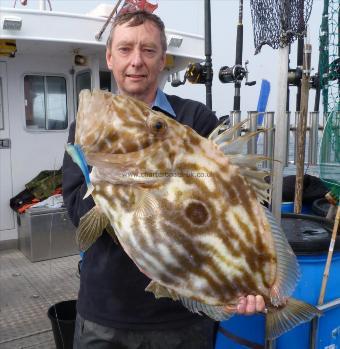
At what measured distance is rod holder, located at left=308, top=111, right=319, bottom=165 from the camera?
3.93m

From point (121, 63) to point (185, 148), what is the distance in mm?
671

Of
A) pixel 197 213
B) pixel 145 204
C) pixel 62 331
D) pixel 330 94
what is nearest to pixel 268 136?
pixel 330 94

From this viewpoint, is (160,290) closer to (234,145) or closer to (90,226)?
(90,226)

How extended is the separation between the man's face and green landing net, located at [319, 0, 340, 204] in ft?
6.53

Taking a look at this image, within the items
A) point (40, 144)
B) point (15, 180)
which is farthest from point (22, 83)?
point (15, 180)

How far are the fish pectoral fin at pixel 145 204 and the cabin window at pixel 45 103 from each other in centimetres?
543

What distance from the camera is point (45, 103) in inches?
260

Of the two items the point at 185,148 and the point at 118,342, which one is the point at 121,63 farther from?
the point at 118,342

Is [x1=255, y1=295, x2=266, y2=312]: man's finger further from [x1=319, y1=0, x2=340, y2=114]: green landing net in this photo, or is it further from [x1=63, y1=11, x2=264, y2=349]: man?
[x1=319, y1=0, x2=340, y2=114]: green landing net

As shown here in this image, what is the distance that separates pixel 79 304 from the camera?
2182 mm

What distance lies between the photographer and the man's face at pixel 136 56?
6.44 ft

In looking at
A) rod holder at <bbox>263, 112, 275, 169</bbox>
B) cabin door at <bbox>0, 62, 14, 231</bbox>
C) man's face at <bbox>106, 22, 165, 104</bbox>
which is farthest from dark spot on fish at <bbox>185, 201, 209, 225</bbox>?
cabin door at <bbox>0, 62, 14, 231</bbox>

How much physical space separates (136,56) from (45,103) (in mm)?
5021

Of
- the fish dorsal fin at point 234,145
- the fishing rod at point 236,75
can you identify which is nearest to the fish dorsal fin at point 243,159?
the fish dorsal fin at point 234,145
